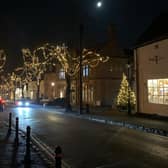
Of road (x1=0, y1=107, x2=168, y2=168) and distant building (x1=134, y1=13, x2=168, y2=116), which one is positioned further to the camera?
distant building (x1=134, y1=13, x2=168, y2=116)

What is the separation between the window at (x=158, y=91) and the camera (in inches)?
1112

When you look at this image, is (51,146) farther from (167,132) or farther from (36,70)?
(36,70)

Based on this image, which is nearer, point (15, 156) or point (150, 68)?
point (15, 156)

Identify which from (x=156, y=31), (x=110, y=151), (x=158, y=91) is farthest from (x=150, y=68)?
(x=110, y=151)

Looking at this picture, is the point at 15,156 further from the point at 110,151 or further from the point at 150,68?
the point at 150,68

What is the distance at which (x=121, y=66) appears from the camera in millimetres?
57062

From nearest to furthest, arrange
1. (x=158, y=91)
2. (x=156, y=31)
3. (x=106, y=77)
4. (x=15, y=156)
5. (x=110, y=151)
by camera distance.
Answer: (x=15, y=156)
(x=110, y=151)
(x=158, y=91)
(x=156, y=31)
(x=106, y=77)

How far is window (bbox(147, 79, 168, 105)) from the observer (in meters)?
28.2

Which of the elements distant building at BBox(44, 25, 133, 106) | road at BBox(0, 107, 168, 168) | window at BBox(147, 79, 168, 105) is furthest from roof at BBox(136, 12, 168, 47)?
distant building at BBox(44, 25, 133, 106)

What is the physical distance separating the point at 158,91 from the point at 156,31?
5.23 metres

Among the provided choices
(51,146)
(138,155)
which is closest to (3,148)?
(51,146)

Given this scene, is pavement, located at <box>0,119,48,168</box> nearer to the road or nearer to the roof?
the road

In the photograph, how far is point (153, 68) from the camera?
30031 mm

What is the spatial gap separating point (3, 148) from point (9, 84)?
9100 cm
